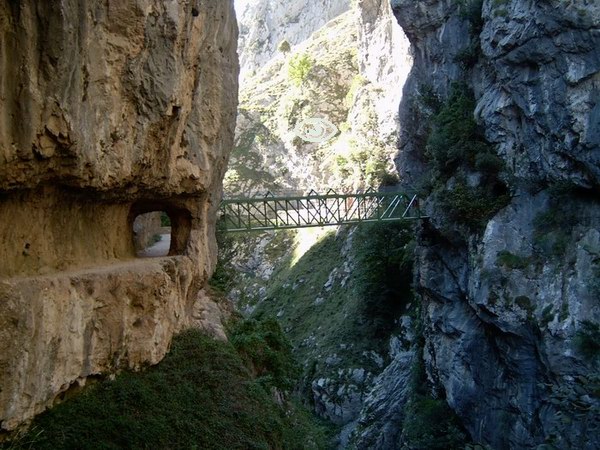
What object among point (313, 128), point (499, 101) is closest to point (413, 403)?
point (499, 101)

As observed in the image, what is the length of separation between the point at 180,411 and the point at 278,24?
96.0 meters

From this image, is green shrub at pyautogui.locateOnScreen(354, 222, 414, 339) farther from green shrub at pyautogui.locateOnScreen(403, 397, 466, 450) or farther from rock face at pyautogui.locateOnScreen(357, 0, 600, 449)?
green shrub at pyautogui.locateOnScreen(403, 397, 466, 450)

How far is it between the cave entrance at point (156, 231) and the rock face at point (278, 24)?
→ 7516cm

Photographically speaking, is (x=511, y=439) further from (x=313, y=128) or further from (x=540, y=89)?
(x=313, y=128)

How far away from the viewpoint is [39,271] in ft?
32.6

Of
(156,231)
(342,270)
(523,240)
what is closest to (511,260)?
(523,240)

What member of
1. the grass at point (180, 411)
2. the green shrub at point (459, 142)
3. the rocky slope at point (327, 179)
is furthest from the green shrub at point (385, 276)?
the grass at point (180, 411)

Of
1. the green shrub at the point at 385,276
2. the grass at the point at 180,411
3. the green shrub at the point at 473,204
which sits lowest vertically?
the grass at the point at 180,411

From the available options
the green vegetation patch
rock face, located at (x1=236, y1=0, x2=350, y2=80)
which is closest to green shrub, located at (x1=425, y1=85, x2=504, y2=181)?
the green vegetation patch

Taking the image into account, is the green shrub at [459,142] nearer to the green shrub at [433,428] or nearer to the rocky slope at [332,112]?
the green shrub at [433,428]

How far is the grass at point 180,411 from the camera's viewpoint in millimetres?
10211

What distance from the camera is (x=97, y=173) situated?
10414 mm

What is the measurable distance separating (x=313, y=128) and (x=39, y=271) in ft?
158

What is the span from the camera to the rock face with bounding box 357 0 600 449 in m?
17.3
